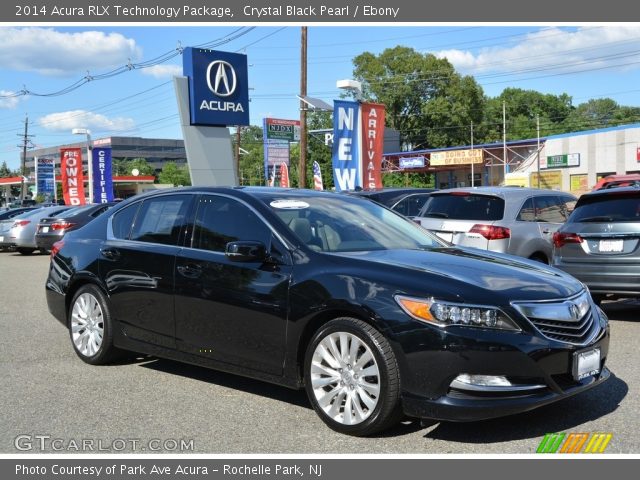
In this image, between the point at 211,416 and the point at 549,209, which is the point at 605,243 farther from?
the point at 211,416

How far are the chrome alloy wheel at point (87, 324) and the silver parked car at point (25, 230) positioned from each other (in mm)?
16230

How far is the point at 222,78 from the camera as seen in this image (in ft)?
62.8

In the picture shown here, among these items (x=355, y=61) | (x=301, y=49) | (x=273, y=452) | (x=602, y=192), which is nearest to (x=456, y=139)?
(x=355, y=61)

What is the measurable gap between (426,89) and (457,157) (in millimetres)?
29244

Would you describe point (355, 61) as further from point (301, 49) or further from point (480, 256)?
point (480, 256)

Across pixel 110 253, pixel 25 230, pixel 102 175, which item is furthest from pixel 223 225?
pixel 102 175

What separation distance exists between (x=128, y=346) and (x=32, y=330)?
2.93 metres

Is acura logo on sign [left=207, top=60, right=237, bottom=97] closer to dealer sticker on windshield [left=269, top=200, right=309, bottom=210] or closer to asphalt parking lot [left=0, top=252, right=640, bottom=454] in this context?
asphalt parking lot [left=0, top=252, right=640, bottom=454]

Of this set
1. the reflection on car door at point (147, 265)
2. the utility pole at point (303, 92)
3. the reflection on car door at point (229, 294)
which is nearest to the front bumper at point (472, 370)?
the reflection on car door at point (229, 294)

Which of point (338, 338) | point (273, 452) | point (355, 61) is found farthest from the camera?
point (355, 61)

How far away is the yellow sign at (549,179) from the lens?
50.8 m

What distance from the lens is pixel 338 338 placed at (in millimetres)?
4711

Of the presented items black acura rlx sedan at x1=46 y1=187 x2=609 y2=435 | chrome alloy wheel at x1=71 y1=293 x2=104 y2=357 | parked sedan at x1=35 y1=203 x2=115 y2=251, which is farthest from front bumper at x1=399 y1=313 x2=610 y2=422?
parked sedan at x1=35 y1=203 x2=115 y2=251

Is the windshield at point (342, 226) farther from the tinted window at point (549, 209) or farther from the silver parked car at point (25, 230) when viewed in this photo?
the silver parked car at point (25, 230)
